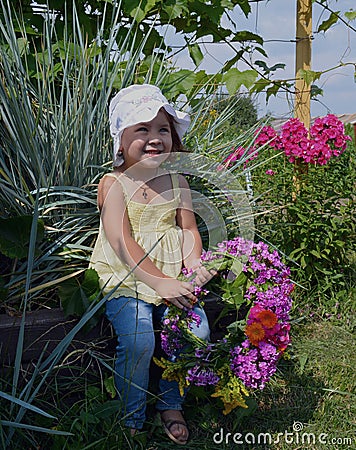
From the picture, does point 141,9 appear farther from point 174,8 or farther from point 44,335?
point 44,335

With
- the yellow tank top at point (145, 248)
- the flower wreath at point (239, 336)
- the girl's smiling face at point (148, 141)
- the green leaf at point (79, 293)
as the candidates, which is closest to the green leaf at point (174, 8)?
the girl's smiling face at point (148, 141)

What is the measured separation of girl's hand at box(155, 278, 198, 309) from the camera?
1.89m

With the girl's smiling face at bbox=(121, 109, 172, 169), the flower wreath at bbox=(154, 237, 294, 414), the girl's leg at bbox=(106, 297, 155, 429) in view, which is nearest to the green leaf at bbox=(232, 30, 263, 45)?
the girl's smiling face at bbox=(121, 109, 172, 169)

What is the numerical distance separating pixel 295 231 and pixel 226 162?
0.47 m

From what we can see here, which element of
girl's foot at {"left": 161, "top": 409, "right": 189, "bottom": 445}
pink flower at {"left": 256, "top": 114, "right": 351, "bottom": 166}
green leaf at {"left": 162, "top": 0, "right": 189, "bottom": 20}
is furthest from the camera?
pink flower at {"left": 256, "top": 114, "right": 351, "bottom": 166}

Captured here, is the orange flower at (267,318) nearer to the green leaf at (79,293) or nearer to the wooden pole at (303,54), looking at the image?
the green leaf at (79,293)

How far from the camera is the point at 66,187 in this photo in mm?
2125

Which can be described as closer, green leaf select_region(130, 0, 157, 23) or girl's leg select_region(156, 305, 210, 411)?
girl's leg select_region(156, 305, 210, 411)

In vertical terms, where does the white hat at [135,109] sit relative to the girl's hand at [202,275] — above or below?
above

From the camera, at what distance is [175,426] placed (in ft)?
6.21

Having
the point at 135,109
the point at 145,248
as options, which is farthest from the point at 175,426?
the point at 135,109

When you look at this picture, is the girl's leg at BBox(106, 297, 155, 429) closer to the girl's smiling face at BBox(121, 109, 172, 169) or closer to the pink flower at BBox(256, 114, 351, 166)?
the girl's smiling face at BBox(121, 109, 172, 169)

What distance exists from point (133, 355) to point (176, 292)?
0.74 feet

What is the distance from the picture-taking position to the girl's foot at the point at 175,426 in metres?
1.88
